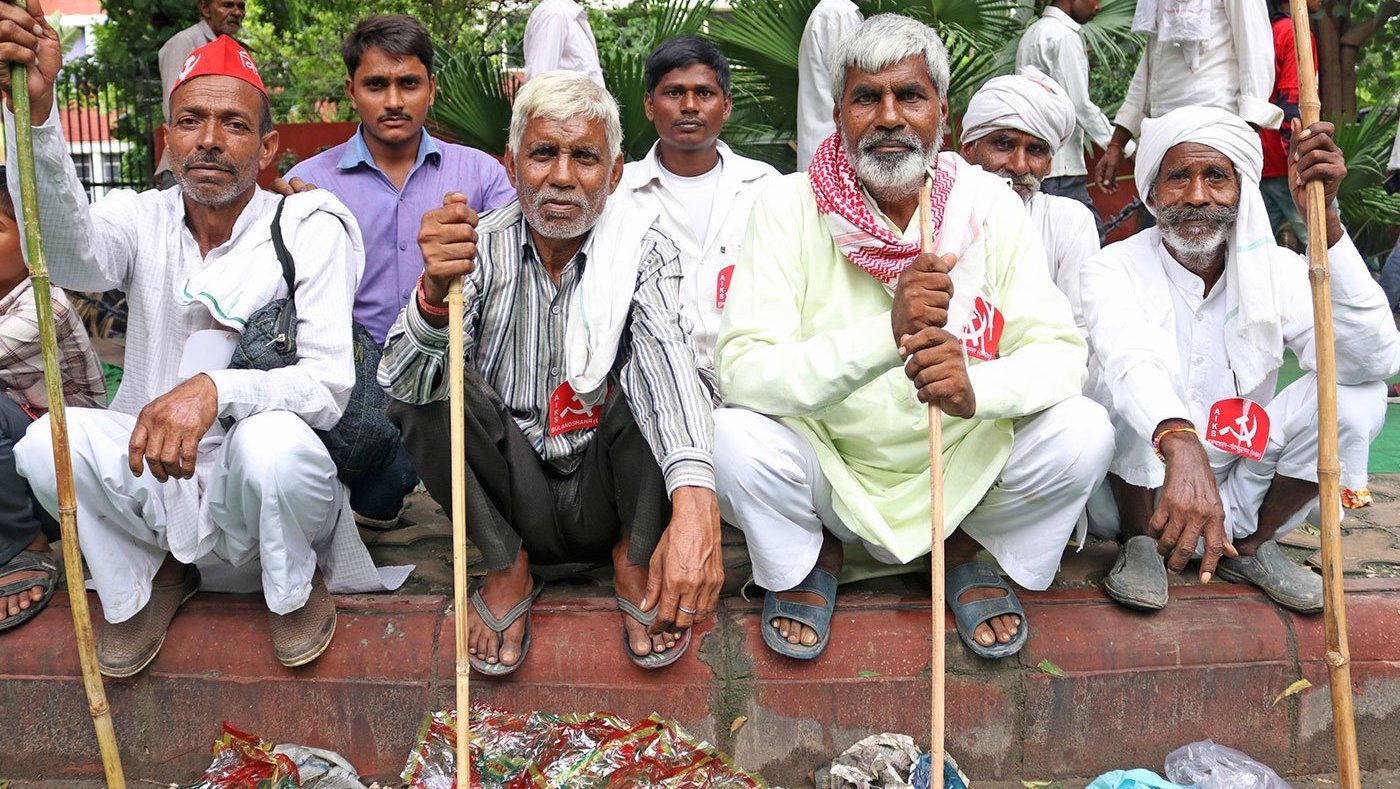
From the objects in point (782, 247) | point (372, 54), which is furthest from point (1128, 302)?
point (372, 54)

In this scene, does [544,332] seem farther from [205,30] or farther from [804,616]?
[205,30]

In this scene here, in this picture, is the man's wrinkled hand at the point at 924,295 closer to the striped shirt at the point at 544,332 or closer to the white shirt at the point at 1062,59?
the striped shirt at the point at 544,332

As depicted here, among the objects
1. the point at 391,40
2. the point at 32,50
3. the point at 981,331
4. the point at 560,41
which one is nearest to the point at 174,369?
the point at 32,50

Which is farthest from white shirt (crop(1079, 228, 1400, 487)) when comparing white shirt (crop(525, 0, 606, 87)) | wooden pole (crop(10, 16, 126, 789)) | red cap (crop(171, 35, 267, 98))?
white shirt (crop(525, 0, 606, 87))

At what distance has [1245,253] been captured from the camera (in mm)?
3236

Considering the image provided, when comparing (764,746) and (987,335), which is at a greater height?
(987,335)

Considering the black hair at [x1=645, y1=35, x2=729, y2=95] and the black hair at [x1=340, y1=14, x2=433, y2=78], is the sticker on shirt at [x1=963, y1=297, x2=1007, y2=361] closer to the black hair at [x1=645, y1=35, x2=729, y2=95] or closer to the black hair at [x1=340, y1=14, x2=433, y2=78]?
the black hair at [x1=645, y1=35, x2=729, y2=95]

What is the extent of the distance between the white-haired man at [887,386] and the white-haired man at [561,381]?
21 centimetres

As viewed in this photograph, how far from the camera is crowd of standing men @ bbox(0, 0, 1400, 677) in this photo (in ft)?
9.09

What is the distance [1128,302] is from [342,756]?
7.95 feet

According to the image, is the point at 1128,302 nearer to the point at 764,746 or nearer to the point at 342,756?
the point at 764,746

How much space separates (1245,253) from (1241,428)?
507 mm

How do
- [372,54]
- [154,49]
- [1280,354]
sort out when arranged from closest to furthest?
[1280,354], [372,54], [154,49]

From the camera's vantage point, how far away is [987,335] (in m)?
2.98
